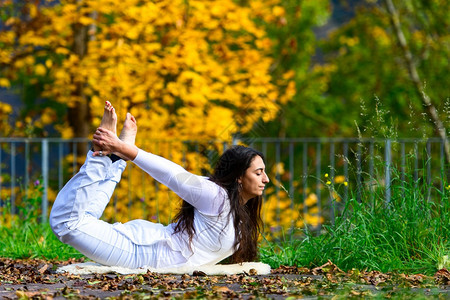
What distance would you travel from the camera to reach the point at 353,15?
14.4 metres

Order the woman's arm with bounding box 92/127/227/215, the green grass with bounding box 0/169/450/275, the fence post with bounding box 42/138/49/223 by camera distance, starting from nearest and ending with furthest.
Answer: the woman's arm with bounding box 92/127/227/215 → the green grass with bounding box 0/169/450/275 → the fence post with bounding box 42/138/49/223

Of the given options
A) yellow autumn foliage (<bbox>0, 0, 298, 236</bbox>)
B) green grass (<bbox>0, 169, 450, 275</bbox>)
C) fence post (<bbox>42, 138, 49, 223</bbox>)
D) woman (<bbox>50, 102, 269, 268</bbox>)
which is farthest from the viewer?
yellow autumn foliage (<bbox>0, 0, 298, 236</bbox>)

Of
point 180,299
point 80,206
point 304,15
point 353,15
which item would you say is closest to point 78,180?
point 80,206

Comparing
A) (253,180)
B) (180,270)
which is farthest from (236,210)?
(180,270)

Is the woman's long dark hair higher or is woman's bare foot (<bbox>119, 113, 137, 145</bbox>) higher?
woman's bare foot (<bbox>119, 113, 137, 145</bbox>)

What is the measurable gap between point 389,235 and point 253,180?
927 mm

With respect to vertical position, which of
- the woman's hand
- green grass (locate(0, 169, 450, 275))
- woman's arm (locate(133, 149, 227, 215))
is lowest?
green grass (locate(0, 169, 450, 275))

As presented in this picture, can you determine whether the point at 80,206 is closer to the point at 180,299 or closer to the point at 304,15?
the point at 180,299

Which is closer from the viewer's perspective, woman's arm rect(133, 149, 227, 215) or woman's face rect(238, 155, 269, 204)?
woman's arm rect(133, 149, 227, 215)

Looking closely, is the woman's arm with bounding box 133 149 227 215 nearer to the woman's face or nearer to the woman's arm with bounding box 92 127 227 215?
the woman's arm with bounding box 92 127 227 215

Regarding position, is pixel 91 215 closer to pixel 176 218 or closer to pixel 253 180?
pixel 176 218

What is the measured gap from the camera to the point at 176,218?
464 cm

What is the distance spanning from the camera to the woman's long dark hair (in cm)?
453

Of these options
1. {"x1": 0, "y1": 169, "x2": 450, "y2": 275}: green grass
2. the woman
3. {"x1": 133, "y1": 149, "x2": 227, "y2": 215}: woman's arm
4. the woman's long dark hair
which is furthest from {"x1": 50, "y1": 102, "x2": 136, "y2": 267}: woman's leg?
{"x1": 0, "y1": 169, "x2": 450, "y2": 275}: green grass
